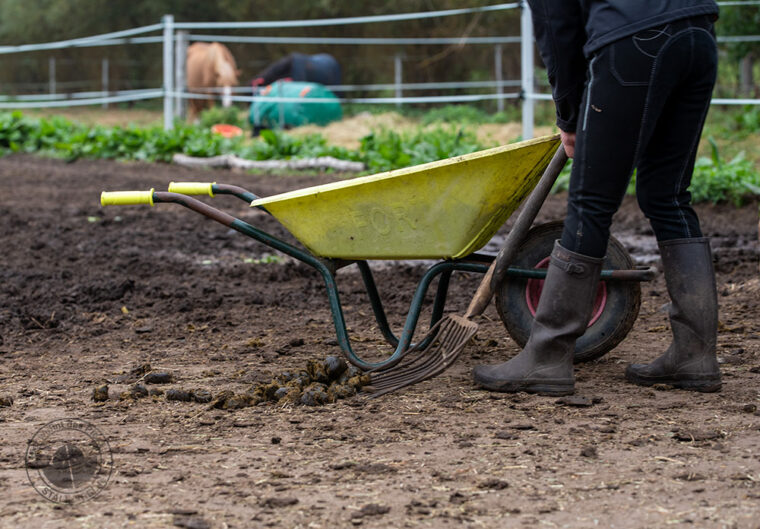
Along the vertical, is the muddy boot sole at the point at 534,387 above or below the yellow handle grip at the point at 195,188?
below

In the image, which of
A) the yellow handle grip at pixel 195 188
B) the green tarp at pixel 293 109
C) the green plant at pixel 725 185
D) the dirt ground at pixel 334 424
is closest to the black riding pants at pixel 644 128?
the dirt ground at pixel 334 424

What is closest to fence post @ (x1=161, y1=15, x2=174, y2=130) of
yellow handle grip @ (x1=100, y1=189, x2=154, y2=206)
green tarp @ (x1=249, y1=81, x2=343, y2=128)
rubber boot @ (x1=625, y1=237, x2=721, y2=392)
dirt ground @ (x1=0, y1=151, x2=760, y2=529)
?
green tarp @ (x1=249, y1=81, x2=343, y2=128)

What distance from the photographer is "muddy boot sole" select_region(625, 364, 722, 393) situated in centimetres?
275

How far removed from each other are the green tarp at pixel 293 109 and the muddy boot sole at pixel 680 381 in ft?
36.6

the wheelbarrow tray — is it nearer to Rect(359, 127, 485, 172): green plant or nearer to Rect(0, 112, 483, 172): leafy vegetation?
Rect(359, 127, 485, 172): green plant

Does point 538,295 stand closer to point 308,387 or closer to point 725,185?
point 308,387

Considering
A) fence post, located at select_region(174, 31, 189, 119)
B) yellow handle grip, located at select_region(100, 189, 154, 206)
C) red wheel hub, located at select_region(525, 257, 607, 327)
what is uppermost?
fence post, located at select_region(174, 31, 189, 119)

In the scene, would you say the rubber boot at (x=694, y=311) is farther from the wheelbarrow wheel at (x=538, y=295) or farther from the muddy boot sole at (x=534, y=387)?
the muddy boot sole at (x=534, y=387)

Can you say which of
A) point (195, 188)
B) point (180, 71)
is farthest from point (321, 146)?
point (195, 188)

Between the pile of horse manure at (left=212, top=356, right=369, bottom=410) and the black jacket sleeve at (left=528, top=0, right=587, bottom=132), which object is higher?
the black jacket sleeve at (left=528, top=0, right=587, bottom=132)

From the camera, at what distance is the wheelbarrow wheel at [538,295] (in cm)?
302

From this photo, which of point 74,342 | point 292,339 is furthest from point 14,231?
point 292,339

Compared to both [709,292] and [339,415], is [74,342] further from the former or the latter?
[709,292]

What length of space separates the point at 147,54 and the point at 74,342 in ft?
76.1
